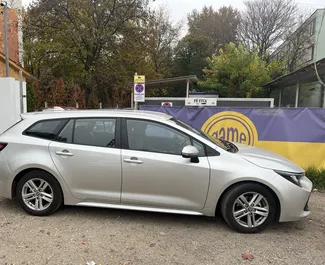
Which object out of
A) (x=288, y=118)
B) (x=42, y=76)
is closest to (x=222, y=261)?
(x=288, y=118)

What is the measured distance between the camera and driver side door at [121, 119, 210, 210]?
13.1 feet

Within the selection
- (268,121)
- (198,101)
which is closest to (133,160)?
(268,121)

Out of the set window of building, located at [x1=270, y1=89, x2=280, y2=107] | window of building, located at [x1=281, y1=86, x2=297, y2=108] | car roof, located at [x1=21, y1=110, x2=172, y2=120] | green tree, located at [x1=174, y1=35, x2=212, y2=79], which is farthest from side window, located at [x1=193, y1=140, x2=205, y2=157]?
green tree, located at [x1=174, y1=35, x2=212, y2=79]

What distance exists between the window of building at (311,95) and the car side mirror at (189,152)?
11098 millimetres

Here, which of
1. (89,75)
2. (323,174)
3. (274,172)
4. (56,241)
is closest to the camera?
(56,241)

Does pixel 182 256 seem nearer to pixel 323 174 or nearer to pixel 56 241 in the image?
pixel 56 241

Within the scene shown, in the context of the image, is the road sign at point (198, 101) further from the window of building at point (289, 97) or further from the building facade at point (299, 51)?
the building facade at point (299, 51)

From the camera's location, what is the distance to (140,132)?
4.30 meters

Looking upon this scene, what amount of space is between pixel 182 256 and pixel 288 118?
4399 mm

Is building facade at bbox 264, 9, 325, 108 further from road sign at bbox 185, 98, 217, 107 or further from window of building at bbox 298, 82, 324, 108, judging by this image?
road sign at bbox 185, 98, 217, 107

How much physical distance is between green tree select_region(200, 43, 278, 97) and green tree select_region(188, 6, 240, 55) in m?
13.4

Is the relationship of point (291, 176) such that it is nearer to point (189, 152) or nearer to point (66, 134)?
point (189, 152)

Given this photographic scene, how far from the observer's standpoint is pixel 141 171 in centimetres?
408

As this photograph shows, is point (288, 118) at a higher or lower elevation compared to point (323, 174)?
higher
